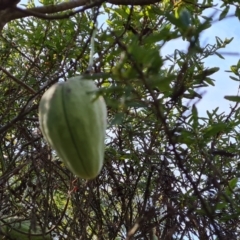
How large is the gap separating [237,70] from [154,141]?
40 centimetres

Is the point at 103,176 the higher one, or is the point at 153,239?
the point at 103,176

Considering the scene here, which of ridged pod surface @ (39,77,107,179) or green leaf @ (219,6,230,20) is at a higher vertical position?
green leaf @ (219,6,230,20)

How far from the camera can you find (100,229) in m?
2.15

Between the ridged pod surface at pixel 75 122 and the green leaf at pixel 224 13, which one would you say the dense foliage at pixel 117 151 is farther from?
the ridged pod surface at pixel 75 122

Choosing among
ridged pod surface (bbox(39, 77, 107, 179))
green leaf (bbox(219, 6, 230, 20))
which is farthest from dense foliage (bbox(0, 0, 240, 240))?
ridged pod surface (bbox(39, 77, 107, 179))

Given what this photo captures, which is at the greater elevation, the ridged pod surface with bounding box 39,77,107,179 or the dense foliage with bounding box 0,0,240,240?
the dense foliage with bounding box 0,0,240,240

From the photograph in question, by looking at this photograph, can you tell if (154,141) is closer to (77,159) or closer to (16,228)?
(16,228)

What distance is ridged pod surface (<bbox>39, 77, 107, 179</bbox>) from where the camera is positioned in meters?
0.96

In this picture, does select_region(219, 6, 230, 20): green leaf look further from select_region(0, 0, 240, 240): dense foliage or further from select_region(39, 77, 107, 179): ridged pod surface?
select_region(39, 77, 107, 179): ridged pod surface

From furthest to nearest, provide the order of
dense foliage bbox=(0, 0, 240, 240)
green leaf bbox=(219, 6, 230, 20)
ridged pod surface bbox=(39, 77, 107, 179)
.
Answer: dense foliage bbox=(0, 0, 240, 240), green leaf bbox=(219, 6, 230, 20), ridged pod surface bbox=(39, 77, 107, 179)

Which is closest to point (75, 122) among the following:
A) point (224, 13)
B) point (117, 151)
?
point (224, 13)

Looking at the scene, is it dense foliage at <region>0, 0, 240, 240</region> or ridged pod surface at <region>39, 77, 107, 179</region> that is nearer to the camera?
ridged pod surface at <region>39, 77, 107, 179</region>

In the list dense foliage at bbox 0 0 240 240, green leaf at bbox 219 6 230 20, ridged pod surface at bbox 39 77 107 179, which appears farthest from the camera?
dense foliage at bbox 0 0 240 240

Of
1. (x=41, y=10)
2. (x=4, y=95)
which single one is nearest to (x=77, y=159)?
(x=41, y=10)
